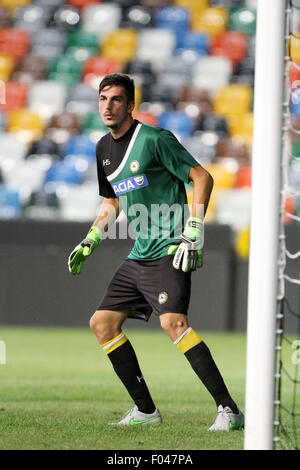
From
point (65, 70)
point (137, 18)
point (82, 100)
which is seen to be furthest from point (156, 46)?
point (82, 100)

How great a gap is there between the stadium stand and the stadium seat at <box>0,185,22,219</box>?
21mm

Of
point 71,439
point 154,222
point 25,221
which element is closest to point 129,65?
point 25,221

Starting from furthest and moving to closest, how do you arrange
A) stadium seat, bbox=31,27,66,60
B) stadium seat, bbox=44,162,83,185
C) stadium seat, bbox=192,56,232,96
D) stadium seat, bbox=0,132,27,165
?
stadium seat, bbox=31,27,66,60, stadium seat, bbox=192,56,232,96, stadium seat, bbox=0,132,27,165, stadium seat, bbox=44,162,83,185

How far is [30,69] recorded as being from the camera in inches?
659

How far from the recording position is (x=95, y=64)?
1652 centimetres

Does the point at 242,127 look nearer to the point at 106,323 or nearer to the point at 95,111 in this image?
the point at 95,111

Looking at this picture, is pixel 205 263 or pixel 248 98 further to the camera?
pixel 248 98

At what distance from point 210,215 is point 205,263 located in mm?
1969

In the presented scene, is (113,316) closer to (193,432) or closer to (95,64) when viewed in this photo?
(193,432)

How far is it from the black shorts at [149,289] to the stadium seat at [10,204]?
7586 millimetres

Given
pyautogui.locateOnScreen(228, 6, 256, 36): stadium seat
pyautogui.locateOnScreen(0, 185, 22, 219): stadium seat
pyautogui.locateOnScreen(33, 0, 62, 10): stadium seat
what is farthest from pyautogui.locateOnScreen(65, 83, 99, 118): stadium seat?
pyautogui.locateOnScreen(228, 6, 256, 36): stadium seat

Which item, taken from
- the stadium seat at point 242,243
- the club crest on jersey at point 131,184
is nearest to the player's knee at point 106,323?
the club crest on jersey at point 131,184

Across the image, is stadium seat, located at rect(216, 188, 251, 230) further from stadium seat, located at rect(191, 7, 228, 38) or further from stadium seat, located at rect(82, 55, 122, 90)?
stadium seat, located at rect(191, 7, 228, 38)

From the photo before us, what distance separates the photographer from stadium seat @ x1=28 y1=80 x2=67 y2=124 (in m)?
15.8
